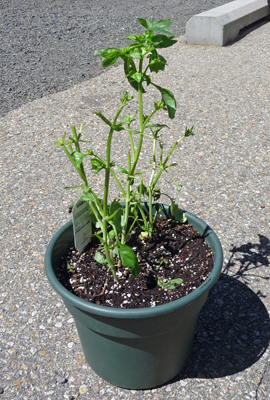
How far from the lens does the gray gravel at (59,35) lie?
14.0 ft

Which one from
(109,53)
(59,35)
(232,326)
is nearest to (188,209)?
(232,326)

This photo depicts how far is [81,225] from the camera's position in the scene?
1.50m

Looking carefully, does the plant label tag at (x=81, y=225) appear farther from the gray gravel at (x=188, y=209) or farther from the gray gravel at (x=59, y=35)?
the gray gravel at (x=59, y=35)

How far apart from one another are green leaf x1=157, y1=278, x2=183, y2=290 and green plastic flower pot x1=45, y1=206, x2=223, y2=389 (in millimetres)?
111

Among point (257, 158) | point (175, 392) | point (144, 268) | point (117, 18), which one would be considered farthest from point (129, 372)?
point (117, 18)

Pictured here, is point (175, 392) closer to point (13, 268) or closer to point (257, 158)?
point (13, 268)

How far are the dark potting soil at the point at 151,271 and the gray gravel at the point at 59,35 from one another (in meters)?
2.59

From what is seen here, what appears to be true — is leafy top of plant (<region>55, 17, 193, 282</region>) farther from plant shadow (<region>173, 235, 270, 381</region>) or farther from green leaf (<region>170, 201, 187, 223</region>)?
plant shadow (<region>173, 235, 270, 381</region>)

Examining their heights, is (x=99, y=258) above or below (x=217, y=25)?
above

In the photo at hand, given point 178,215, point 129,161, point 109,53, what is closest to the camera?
point 109,53

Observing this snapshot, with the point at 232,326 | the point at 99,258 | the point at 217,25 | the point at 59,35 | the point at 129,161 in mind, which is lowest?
the point at 232,326

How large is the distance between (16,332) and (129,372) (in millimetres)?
600

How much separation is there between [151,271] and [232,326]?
567mm

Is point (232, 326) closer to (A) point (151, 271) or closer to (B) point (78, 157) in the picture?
(A) point (151, 271)
